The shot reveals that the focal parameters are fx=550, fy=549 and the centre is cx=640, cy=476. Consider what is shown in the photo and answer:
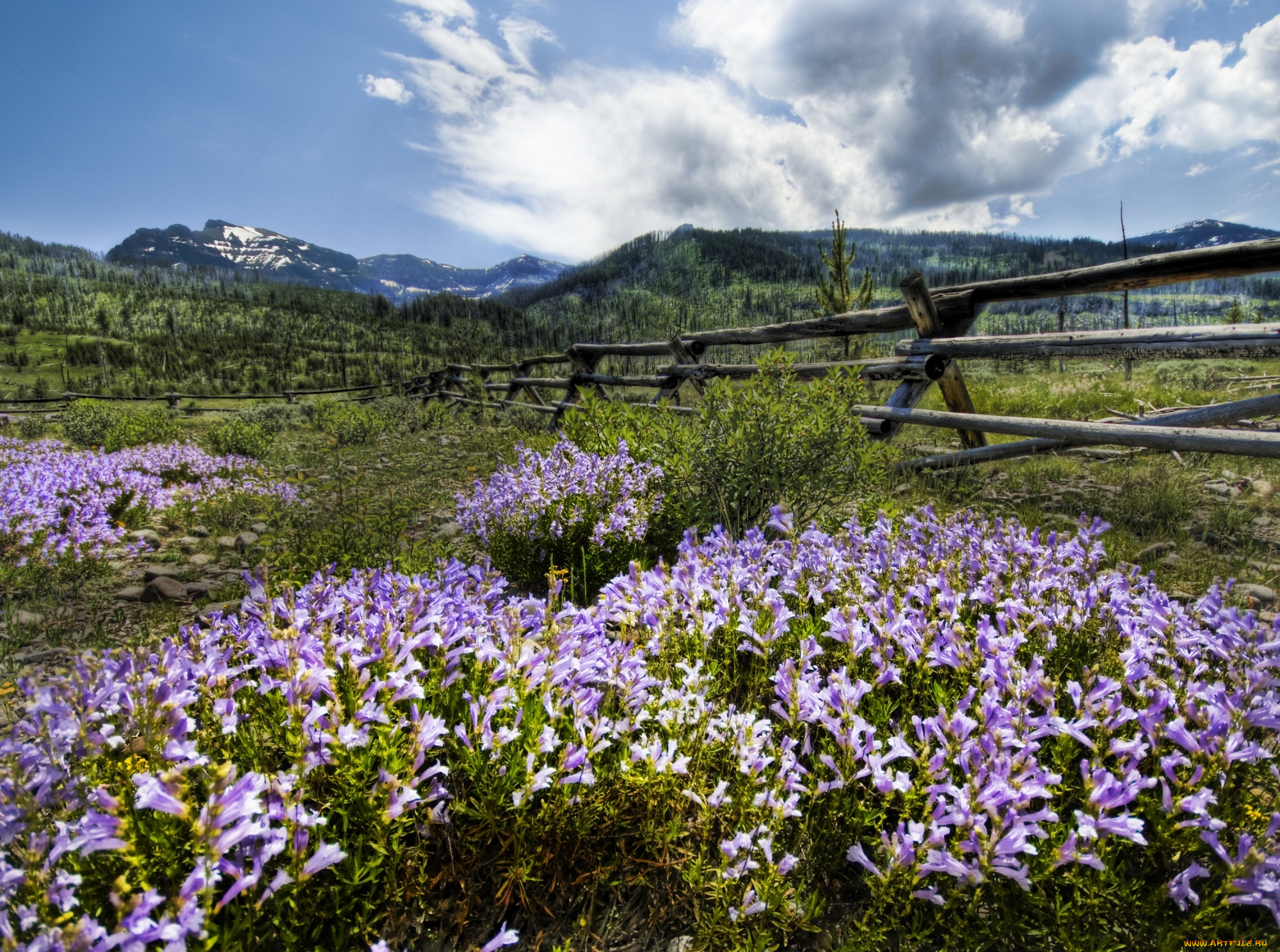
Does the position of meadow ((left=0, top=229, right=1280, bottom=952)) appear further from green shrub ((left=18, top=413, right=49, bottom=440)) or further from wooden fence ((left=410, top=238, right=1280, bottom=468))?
green shrub ((left=18, top=413, right=49, bottom=440))

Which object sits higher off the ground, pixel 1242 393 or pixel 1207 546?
pixel 1242 393

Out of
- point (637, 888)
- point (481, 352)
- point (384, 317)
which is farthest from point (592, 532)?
point (384, 317)

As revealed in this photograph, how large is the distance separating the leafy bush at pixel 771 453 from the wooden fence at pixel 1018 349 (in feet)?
1.70

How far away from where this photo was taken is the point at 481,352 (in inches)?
2389

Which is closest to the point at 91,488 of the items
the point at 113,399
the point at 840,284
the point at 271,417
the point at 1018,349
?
the point at 1018,349

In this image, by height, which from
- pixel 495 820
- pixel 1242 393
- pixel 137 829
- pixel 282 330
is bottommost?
pixel 495 820

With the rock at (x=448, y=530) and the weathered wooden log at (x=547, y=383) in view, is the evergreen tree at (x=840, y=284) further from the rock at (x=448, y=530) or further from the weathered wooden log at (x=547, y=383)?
the rock at (x=448, y=530)

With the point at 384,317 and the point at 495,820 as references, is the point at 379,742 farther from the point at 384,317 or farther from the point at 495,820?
the point at 384,317

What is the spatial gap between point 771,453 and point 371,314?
106m

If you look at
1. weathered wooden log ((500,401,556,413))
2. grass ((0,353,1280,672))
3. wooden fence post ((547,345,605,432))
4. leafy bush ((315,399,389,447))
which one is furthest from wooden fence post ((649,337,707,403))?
leafy bush ((315,399,389,447))

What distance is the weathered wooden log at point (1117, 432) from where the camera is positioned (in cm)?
328

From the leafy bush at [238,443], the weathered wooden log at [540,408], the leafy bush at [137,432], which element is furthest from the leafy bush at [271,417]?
the weathered wooden log at [540,408]

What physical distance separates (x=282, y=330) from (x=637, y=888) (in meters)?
93.5

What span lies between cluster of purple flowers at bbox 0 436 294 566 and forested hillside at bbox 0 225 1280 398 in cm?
711
